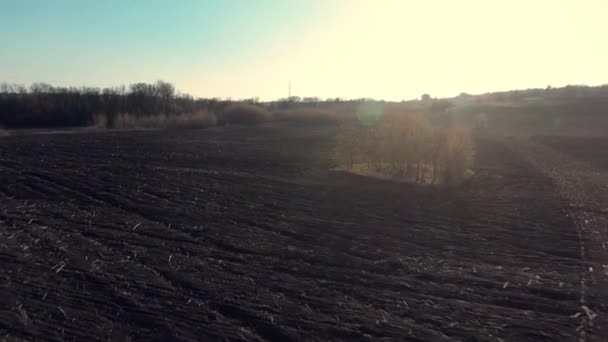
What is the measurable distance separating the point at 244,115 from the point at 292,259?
70383mm

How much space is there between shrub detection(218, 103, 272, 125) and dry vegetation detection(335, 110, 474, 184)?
2035 inches

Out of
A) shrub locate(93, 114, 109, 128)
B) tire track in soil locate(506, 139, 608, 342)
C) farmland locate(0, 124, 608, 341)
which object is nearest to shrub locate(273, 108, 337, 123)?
shrub locate(93, 114, 109, 128)

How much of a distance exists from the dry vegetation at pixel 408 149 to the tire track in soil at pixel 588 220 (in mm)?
4685

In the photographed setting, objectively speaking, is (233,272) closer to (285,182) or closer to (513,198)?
(285,182)

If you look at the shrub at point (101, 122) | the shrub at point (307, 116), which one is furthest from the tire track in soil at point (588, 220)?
the shrub at point (101, 122)

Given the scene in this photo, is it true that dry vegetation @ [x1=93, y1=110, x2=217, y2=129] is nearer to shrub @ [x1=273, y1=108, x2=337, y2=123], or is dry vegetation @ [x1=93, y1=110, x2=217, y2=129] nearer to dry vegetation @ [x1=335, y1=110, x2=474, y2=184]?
shrub @ [x1=273, y1=108, x2=337, y2=123]

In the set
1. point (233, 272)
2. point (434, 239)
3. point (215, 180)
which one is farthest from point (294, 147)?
point (233, 272)

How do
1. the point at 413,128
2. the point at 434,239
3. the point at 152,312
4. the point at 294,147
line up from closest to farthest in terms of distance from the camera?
the point at 152,312, the point at 434,239, the point at 413,128, the point at 294,147

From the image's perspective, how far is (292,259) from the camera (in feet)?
36.9

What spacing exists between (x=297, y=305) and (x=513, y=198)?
14407 millimetres

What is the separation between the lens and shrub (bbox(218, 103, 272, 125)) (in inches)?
3123

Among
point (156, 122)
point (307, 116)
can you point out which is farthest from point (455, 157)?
point (307, 116)

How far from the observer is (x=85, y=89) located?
93438mm

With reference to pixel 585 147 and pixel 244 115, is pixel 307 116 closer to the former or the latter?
pixel 244 115
